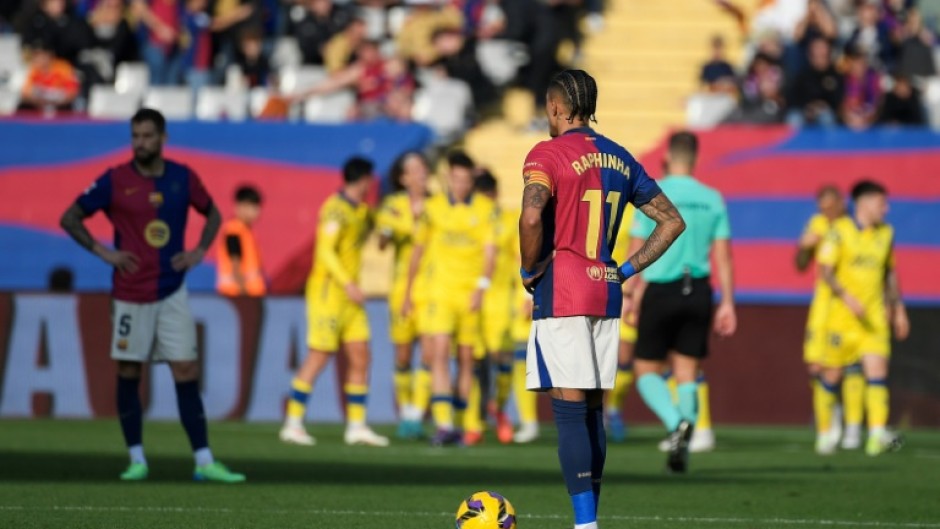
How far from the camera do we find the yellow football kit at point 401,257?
1650 cm

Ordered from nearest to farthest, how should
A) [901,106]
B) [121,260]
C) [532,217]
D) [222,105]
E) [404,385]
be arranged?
[532,217], [121,260], [404,385], [901,106], [222,105]

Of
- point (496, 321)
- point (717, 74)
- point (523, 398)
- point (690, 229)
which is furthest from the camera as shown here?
point (717, 74)

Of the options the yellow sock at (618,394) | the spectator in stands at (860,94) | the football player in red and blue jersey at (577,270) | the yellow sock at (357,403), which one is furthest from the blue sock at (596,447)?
the spectator in stands at (860,94)

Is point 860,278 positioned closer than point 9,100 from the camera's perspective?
Yes

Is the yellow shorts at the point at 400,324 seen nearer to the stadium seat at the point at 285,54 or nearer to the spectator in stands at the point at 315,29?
the spectator in stands at the point at 315,29

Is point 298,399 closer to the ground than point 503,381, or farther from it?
closer to the ground

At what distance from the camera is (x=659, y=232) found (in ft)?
28.2

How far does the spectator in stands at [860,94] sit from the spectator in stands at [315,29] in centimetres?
644

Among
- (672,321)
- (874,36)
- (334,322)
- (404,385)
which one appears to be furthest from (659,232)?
(874,36)

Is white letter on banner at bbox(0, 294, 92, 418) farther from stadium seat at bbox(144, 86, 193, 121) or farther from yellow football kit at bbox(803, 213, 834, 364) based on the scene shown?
yellow football kit at bbox(803, 213, 834, 364)

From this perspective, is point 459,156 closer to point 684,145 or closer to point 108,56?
point 684,145

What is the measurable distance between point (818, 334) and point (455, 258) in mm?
3195

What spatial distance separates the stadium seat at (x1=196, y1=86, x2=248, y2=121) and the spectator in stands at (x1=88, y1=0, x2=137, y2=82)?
4.77ft

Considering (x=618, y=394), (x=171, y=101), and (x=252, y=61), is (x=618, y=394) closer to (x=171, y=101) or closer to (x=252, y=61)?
(x=171, y=101)
